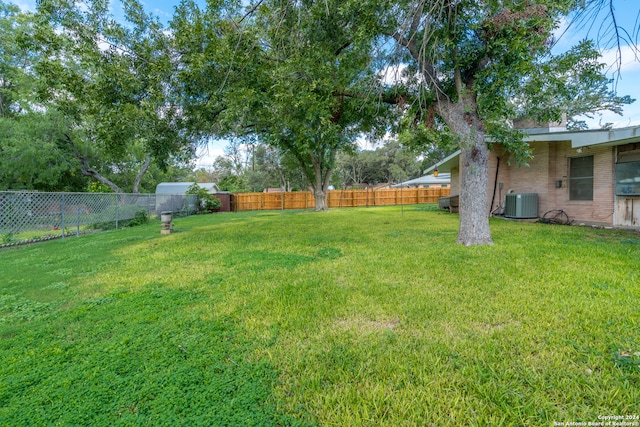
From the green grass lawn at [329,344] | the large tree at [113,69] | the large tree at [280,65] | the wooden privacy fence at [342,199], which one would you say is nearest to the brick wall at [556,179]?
the large tree at [280,65]

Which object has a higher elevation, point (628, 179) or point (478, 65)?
point (478, 65)

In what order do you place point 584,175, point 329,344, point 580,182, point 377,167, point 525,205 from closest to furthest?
point 329,344
point 584,175
point 580,182
point 525,205
point 377,167

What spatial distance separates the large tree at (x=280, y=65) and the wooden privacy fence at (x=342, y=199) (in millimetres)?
Answer: 17029

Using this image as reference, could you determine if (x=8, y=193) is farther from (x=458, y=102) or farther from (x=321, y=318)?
A: (x=458, y=102)

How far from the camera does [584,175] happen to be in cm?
867

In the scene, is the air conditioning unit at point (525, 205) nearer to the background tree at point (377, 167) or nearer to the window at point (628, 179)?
the window at point (628, 179)

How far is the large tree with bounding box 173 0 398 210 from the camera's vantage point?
5248mm

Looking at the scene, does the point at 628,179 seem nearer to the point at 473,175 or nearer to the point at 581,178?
the point at 581,178

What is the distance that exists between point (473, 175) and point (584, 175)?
5.81 m

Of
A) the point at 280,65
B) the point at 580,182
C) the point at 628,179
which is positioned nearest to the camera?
the point at 280,65

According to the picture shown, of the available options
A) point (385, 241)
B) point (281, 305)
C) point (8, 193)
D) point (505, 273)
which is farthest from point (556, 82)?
point (8, 193)

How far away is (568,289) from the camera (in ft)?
10.1

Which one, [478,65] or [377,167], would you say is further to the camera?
[377,167]

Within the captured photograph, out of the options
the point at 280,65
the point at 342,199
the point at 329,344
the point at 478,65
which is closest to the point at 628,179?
the point at 478,65
